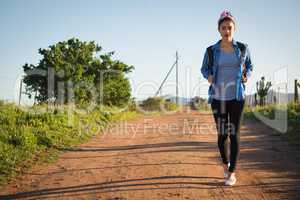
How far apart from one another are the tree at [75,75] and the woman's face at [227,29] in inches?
685

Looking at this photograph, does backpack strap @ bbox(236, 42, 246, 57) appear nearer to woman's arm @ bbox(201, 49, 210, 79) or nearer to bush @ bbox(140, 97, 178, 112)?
woman's arm @ bbox(201, 49, 210, 79)

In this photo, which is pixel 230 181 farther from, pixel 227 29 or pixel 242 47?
pixel 227 29

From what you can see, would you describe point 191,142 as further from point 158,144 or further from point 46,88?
point 46,88

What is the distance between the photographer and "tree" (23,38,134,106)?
23.7 meters

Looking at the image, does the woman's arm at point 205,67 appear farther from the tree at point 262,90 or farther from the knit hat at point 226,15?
the tree at point 262,90

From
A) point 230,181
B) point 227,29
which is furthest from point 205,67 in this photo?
point 230,181

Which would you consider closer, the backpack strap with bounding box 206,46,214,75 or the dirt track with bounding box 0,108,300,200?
the dirt track with bounding box 0,108,300,200

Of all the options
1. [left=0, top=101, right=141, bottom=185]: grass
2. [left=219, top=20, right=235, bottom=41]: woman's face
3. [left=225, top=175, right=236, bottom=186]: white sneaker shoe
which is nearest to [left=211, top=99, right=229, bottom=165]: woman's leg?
[left=225, top=175, right=236, bottom=186]: white sneaker shoe

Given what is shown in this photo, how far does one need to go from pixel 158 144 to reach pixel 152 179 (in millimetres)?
3891

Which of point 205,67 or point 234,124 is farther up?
point 205,67

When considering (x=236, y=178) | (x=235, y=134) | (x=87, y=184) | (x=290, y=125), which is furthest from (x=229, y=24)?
(x=290, y=125)

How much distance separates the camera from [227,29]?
545 centimetres

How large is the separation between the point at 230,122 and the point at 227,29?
4.07 ft

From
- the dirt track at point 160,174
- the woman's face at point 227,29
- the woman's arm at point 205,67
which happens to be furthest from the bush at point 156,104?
the woman's face at point 227,29
